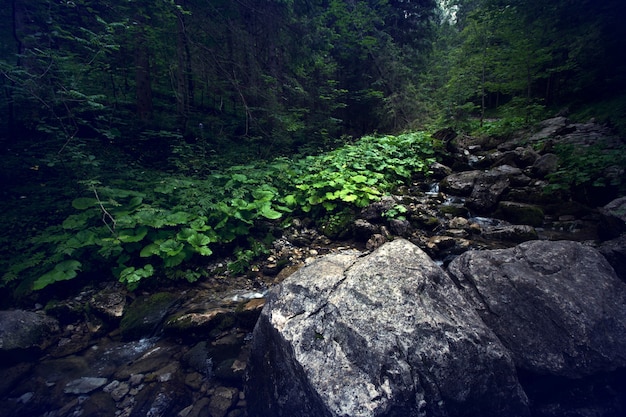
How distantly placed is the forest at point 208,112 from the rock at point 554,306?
3917mm

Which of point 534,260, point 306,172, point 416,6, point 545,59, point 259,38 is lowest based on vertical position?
point 534,260

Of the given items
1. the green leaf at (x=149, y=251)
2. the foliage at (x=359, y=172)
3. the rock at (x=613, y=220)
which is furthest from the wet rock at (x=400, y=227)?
the green leaf at (x=149, y=251)

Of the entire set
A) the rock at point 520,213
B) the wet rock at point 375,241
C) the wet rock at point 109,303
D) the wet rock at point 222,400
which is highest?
the wet rock at point 109,303

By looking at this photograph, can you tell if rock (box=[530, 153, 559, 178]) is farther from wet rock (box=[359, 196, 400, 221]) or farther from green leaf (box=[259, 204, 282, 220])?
green leaf (box=[259, 204, 282, 220])

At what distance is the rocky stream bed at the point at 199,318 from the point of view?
3.42 meters

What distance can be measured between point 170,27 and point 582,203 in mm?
11906

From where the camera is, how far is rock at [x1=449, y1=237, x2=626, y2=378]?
9.29 feet

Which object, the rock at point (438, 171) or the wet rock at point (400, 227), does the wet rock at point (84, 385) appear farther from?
the rock at point (438, 171)

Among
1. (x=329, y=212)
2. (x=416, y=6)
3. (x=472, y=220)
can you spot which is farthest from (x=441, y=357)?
(x=416, y=6)

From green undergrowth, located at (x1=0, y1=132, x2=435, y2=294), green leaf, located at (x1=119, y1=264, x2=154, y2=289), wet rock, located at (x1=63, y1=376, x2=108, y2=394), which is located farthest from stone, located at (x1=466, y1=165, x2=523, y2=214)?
wet rock, located at (x1=63, y1=376, x2=108, y2=394)

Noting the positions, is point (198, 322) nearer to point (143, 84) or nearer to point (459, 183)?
point (143, 84)

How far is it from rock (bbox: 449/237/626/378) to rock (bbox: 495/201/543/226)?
10.4 ft

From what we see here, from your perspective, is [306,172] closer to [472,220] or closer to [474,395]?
[472,220]

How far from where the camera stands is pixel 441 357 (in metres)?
2.51
